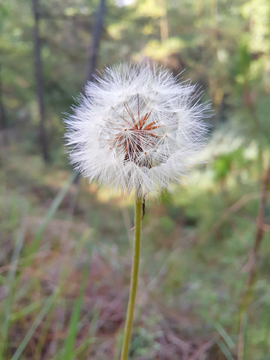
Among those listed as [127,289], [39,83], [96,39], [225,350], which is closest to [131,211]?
[127,289]

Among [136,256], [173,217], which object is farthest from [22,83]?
[136,256]

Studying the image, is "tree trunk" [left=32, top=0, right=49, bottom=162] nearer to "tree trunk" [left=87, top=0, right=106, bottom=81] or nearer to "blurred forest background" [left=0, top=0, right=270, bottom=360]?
"blurred forest background" [left=0, top=0, right=270, bottom=360]

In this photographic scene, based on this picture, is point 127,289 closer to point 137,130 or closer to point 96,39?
point 137,130

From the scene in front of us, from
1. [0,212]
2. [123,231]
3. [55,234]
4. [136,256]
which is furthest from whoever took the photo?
[123,231]

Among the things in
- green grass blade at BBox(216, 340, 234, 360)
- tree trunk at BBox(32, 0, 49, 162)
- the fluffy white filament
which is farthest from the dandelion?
tree trunk at BBox(32, 0, 49, 162)

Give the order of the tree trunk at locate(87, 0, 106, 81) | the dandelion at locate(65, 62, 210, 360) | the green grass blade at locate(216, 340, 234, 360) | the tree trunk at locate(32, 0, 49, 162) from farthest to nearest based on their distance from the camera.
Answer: the tree trunk at locate(32, 0, 49, 162) < the tree trunk at locate(87, 0, 106, 81) < the green grass blade at locate(216, 340, 234, 360) < the dandelion at locate(65, 62, 210, 360)

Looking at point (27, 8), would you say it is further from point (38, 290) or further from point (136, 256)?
point (136, 256)
